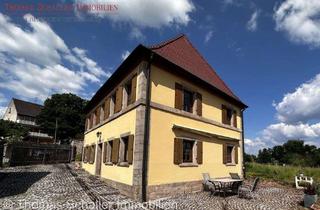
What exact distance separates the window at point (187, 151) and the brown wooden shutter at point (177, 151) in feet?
2.35

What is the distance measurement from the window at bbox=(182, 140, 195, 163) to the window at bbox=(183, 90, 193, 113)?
1.69 m

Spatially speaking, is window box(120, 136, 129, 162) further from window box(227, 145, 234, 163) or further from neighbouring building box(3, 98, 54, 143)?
neighbouring building box(3, 98, 54, 143)

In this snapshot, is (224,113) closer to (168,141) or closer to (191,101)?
(191,101)

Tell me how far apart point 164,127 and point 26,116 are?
51.4m

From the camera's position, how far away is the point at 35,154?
963 inches

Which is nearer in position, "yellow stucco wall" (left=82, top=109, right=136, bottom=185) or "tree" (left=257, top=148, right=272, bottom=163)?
"yellow stucco wall" (left=82, top=109, right=136, bottom=185)

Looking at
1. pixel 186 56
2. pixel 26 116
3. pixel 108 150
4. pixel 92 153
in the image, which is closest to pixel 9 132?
pixel 26 116

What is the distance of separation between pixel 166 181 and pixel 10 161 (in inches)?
752

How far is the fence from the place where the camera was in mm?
22312

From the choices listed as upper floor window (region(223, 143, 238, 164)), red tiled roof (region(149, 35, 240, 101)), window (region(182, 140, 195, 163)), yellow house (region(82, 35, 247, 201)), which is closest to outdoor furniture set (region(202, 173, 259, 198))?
yellow house (region(82, 35, 247, 201))

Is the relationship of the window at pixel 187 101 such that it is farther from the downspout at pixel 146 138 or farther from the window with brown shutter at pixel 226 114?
the window with brown shutter at pixel 226 114

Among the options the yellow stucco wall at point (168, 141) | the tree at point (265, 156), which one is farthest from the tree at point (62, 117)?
the tree at point (265, 156)

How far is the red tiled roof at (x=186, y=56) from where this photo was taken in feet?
36.9

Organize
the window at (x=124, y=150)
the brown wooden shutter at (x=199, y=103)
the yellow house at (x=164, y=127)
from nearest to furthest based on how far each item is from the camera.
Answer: the yellow house at (x=164, y=127) → the window at (x=124, y=150) → the brown wooden shutter at (x=199, y=103)
